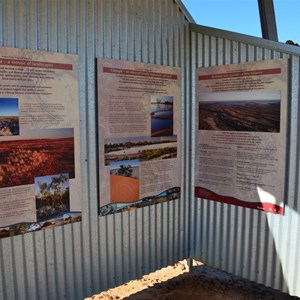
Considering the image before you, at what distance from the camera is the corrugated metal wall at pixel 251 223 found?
3.69 metres

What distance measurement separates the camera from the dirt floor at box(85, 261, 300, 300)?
448 centimetres

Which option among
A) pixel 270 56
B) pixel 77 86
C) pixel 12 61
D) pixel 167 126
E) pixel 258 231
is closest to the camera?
pixel 12 61

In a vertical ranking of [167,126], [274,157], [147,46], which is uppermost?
[147,46]

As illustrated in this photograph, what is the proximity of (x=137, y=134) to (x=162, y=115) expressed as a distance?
46 centimetres

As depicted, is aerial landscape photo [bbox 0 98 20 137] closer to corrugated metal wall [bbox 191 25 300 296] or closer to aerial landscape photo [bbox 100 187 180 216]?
Result: aerial landscape photo [bbox 100 187 180 216]

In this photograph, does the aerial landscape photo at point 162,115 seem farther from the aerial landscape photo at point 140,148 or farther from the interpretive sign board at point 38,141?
the interpretive sign board at point 38,141

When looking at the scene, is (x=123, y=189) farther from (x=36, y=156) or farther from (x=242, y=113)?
(x=242, y=113)

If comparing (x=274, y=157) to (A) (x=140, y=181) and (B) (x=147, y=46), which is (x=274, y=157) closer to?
(A) (x=140, y=181)

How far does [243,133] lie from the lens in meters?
4.07

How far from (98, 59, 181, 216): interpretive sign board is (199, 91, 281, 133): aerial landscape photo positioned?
385 mm

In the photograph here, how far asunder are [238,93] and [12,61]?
2433 mm

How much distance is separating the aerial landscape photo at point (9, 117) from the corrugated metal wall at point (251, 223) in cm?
238

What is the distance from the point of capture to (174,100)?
4.43 m

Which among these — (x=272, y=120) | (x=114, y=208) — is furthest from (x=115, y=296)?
(x=272, y=120)
